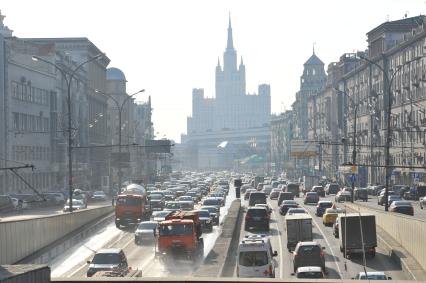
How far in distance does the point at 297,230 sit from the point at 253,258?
1587 cm

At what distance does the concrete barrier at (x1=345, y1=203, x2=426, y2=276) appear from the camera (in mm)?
42606

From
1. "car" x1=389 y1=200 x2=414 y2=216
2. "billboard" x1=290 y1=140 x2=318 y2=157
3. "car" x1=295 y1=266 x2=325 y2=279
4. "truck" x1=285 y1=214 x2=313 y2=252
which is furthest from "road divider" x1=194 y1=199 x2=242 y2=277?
"billboard" x1=290 y1=140 x2=318 y2=157

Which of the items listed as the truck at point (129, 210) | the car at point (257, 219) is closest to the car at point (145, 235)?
the truck at point (129, 210)

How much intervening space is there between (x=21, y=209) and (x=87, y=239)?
65.6 ft

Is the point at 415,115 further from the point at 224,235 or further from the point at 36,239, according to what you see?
the point at 36,239

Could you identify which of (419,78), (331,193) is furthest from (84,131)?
(419,78)

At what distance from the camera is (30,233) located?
47.0 m

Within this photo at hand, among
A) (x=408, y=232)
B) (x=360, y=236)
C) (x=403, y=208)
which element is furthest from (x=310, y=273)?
(x=403, y=208)

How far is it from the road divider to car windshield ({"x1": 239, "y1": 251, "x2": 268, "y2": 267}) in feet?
4.02

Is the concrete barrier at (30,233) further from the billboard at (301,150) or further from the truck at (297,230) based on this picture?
the billboard at (301,150)

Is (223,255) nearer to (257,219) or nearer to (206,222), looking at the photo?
(206,222)

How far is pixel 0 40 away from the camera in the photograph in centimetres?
10356

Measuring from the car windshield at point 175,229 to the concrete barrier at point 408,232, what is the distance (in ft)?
27.8

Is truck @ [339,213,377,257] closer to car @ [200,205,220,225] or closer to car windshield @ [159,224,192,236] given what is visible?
car windshield @ [159,224,192,236]
